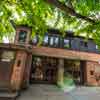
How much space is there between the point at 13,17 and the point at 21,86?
859 cm

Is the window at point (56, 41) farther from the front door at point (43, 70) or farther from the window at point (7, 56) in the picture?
the window at point (7, 56)

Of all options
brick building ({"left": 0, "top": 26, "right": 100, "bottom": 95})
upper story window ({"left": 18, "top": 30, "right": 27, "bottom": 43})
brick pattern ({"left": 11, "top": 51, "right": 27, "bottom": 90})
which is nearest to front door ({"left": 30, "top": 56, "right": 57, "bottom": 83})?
brick building ({"left": 0, "top": 26, "right": 100, "bottom": 95})

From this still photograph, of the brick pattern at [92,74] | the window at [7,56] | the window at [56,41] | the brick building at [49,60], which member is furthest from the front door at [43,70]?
the brick pattern at [92,74]

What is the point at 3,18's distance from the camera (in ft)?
27.7

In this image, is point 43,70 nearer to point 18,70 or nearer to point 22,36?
point 18,70

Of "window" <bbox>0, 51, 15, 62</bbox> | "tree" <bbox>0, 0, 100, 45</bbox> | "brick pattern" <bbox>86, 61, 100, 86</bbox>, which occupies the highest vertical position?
"tree" <bbox>0, 0, 100, 45</bbox>

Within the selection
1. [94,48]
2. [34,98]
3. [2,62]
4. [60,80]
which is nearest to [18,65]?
[2,62]

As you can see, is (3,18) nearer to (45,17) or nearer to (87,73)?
(45,17)

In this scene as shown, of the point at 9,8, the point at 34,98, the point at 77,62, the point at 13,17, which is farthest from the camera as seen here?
the point at 77,62

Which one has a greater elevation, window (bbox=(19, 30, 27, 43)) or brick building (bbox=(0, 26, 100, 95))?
window (bbox=(19, 30, 27, 43))

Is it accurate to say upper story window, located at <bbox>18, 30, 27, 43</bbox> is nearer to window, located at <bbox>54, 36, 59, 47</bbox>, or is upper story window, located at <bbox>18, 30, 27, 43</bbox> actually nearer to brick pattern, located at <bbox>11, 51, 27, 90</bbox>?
brick pattern, located at <bbox>11, 51, 27, 90</bbox>

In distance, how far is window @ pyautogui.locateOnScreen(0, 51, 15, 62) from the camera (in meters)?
15.5

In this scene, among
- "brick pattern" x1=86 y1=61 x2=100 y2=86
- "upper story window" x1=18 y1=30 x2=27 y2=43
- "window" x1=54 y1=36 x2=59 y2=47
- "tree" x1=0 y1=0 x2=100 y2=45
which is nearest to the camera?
"tree" x1=0 y1=0 x2=100 y2=45

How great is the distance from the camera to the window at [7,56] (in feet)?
50.9
